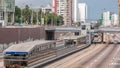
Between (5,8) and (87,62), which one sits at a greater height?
(5,8)

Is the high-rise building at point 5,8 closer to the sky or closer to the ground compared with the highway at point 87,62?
closer to the sky

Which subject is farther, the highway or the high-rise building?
the high-rise building

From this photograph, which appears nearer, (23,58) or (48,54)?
(23,58)

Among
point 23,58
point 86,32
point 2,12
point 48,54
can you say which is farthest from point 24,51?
point 2,12

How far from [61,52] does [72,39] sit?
29871 mm

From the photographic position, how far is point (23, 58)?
4291 cm

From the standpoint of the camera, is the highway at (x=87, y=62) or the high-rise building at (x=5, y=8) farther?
the high-rise building at (x=5, y=8)

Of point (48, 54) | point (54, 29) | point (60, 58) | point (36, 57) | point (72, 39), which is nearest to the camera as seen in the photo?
point (36, 57)

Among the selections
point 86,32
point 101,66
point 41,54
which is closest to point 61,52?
point 101,66

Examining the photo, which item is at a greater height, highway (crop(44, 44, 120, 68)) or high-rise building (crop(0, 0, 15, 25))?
high-rise building (crop(0, 0, 15, 25))

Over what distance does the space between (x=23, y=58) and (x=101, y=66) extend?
16.2 m

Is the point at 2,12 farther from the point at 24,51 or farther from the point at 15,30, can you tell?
the point at 24,51

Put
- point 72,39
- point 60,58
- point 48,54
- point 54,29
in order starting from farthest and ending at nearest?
point 54,29 < point 72,39 < point 60,58 < point 48,54

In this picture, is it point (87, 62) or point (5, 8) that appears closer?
point (87, 62)
